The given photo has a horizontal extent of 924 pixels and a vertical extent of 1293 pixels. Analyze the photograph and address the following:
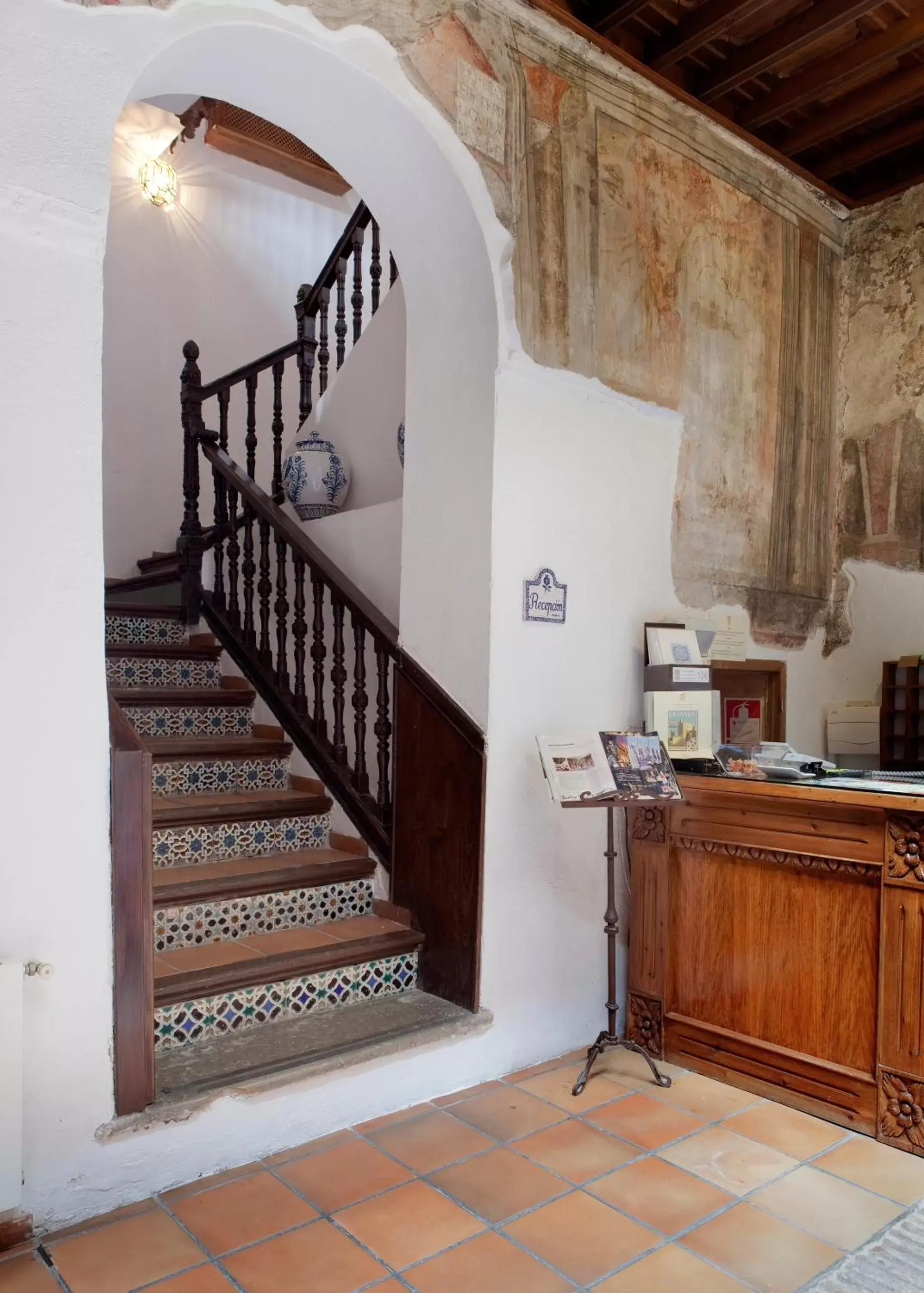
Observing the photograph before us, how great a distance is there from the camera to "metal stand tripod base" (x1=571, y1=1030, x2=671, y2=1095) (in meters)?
3.16

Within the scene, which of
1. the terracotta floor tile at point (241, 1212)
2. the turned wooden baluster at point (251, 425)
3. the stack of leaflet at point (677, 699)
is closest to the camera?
the terracotta floor tile at point (241, 1212)

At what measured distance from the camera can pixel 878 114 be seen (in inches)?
163

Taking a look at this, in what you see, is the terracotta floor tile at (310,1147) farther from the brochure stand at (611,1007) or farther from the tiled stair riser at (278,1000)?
the brochure stand at (611,1007)

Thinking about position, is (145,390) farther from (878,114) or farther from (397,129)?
(878,114)

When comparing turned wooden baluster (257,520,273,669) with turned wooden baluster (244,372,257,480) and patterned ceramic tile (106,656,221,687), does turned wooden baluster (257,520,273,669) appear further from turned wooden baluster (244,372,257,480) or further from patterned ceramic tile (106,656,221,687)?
turned wooden baluster (244,372,257,480)

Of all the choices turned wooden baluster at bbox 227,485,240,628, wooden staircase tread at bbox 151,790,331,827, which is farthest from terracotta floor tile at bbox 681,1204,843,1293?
turned wooden baluster at bbox 227,485,240,628

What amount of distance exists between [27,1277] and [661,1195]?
5.13 feet

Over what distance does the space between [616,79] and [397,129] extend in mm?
1151

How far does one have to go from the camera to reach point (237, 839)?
385 centimetres

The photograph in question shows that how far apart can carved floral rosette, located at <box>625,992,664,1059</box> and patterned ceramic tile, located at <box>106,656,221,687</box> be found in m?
2.66

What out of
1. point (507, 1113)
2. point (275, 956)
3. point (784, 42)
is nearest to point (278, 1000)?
point (275, 956)

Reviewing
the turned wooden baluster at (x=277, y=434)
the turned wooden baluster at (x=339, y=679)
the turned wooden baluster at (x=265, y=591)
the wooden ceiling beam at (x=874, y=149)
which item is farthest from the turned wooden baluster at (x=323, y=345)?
the wooden ceiling beam at (x=874, y=149)

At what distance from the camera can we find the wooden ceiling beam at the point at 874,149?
4.24 meters

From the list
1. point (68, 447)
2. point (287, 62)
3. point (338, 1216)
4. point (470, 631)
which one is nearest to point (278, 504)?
point (470, 631)
